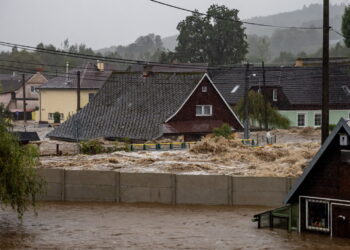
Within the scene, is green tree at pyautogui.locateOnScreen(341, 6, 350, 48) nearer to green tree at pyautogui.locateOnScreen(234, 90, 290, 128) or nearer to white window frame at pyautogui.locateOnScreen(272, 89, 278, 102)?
white window frame at pyautogui.locateOnScreen(272, 89, 278, 102)

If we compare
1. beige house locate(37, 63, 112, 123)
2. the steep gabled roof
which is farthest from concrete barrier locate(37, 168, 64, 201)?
beige house locate(37, 63, 112, 123)

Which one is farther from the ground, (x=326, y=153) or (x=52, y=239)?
(x=326, y=153)

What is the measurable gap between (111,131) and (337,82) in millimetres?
31278

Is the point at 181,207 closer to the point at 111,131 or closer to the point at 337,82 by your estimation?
the point at 111,131

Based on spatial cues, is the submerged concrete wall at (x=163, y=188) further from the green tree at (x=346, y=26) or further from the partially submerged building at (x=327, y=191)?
the green tree at (x=346, y=26)

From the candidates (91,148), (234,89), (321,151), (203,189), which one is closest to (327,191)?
(321,151)

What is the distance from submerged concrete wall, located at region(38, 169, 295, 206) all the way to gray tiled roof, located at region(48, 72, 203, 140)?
18041mm

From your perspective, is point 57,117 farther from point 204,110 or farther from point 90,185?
point 90,185

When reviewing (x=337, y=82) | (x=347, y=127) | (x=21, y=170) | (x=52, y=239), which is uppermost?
Answer: (x=337, y=82)

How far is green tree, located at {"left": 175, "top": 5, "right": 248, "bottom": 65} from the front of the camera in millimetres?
117625

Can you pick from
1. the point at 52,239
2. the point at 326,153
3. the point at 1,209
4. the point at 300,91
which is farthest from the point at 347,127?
the point at 300,91

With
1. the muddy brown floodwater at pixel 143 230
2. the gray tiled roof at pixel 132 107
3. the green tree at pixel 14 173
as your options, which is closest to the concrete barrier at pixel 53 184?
the muddy brown floodwater at pixel 143 230

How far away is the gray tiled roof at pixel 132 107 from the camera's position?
5738 centimetres

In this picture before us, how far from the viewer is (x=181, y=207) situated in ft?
116
